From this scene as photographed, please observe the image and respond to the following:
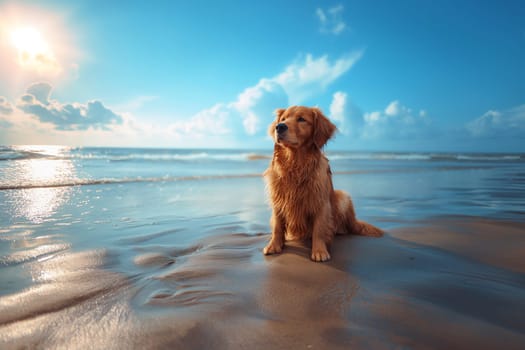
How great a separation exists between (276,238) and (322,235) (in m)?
0.47

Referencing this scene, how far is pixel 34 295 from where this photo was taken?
187cm

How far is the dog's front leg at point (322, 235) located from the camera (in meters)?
2.63

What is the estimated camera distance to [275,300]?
1.82 m

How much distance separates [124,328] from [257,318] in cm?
71

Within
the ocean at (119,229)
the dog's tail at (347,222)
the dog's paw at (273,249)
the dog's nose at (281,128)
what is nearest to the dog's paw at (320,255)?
the dog's paw at (273,249)

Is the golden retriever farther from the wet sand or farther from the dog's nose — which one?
the wet sand

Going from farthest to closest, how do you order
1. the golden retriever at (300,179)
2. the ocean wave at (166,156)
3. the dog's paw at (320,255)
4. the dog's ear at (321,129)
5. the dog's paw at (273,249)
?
the ocean wave at (166,156), the dog's ear at (321,129), the golden retriever at (300,179), the dog's paw at (273,249), the dog's paw at (320,255)

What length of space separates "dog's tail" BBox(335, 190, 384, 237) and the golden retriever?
1.27 feet

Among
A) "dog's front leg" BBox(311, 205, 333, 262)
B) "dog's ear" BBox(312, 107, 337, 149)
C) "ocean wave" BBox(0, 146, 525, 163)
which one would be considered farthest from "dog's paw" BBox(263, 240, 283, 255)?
"ocean wave" BBox(0, 146, 525, 163)

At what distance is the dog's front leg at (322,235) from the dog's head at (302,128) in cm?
74

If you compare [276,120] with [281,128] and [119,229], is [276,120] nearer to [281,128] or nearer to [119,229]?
[281,128]

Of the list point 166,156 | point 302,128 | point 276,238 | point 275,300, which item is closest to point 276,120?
point 302,128

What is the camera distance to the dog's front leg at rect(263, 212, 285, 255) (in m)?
2.85

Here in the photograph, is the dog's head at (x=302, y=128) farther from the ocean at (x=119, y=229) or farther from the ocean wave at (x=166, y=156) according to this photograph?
the ocean wave at (x=166, y=156)
